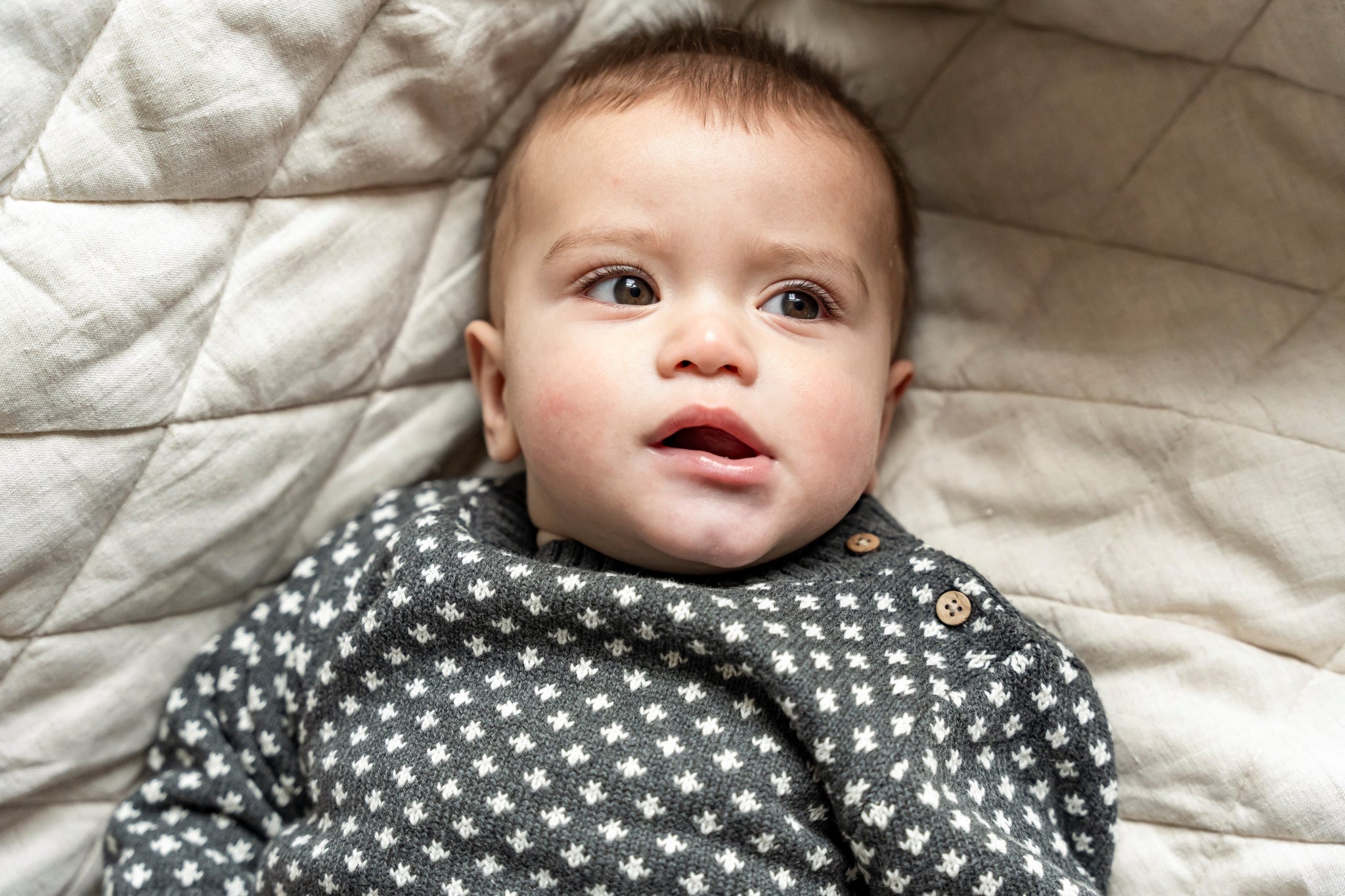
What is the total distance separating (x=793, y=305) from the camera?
3.40ft

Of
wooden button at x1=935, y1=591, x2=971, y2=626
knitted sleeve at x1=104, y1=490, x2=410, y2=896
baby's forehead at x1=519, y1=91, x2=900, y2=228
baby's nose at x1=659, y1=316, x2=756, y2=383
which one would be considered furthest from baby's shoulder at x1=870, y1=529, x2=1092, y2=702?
knitted sleeve at x1=104, y1=490, x2=410, y2=896

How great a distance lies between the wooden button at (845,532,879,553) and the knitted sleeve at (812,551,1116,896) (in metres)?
0.06

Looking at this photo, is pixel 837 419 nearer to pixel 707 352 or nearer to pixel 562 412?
pixel 707 352

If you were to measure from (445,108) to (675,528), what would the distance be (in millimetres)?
516

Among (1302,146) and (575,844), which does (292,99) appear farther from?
(1302,146)

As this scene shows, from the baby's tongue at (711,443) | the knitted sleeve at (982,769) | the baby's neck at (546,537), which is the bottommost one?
the baby's neck at (546,537)

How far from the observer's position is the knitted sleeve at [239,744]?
3.47 ft

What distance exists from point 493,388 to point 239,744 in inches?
17.5

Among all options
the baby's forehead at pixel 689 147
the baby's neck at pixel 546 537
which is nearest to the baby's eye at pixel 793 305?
the baby's forehead at pixel 689 147

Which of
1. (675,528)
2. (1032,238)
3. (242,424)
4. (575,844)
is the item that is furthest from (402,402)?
(1032,238)

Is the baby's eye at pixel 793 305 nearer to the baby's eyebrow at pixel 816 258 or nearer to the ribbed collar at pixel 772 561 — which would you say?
the baby's eyebrow at pixel 816 258

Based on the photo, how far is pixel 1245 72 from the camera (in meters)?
1.04

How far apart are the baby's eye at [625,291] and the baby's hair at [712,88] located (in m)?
0.16

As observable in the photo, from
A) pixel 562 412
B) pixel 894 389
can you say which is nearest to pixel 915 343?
pixel 894 389
